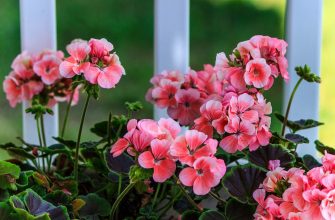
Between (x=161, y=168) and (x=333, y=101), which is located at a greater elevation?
(x=161, y=168)

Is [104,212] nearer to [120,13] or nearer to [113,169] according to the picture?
[113,169]

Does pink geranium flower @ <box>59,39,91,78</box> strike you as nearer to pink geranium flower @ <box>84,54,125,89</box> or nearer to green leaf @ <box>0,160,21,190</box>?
pink geranium flower @ <box>84,54,125,89</box>

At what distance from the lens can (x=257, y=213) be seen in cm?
118

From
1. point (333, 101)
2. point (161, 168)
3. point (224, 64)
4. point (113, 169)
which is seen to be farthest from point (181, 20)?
point (333, 101)

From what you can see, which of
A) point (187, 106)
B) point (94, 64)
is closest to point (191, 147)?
point (94, 64)

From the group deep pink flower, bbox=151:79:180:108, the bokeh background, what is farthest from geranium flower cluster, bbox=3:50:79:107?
the bokeh background

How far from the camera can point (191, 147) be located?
3.79 feet

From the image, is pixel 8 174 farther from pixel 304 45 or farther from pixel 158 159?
pixel 304 45

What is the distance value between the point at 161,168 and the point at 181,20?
0.63 m

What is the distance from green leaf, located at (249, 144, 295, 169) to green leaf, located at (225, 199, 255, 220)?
98 mm

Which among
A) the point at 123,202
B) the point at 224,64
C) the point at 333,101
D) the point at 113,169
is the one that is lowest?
the point at 333,101

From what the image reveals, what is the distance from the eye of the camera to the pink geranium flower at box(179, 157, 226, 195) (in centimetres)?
115

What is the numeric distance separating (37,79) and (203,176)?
2.25 feet

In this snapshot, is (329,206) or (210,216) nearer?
(329,206)
